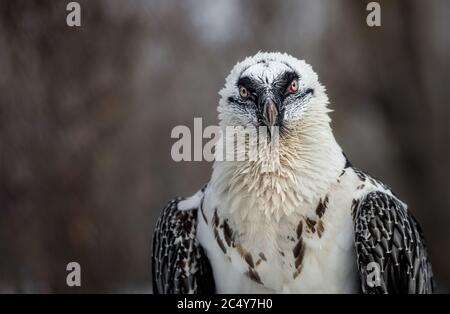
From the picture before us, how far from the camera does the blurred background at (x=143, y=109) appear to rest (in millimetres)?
5172

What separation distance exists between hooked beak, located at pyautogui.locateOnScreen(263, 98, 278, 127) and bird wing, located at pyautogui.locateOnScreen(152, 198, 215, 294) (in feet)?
3.00

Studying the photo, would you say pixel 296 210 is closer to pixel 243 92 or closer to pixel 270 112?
pixel 270 112

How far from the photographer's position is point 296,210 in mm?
3631

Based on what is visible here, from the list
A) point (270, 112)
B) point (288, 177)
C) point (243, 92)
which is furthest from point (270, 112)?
point (288, 177)

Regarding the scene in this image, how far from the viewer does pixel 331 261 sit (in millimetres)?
3701

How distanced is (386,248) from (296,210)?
549 mm

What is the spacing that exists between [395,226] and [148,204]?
11.8 feet

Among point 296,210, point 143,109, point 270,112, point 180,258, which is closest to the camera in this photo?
point 270,112

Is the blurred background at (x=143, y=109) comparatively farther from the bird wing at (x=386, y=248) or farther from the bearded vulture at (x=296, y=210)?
the bird wing at (x=386, y=248)

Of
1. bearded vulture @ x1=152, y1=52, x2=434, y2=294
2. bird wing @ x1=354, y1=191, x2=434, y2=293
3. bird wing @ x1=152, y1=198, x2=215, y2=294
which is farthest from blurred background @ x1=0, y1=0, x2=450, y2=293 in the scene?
bird wing @ x1=354, y1=191, x2=434, y2=293

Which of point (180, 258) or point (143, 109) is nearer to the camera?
point (180, 258)

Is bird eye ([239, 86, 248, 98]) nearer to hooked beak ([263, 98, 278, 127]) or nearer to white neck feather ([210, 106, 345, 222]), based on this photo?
hooked beak ([263, 98, 278, 127])

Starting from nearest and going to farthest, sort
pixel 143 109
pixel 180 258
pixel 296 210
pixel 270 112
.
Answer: pixel 270 112
pixel 296 210
pixel 180 258
pixel 143 109

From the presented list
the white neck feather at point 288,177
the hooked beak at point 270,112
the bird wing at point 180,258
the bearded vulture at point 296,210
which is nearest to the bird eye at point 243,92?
the bearded vulture at point 296,210
